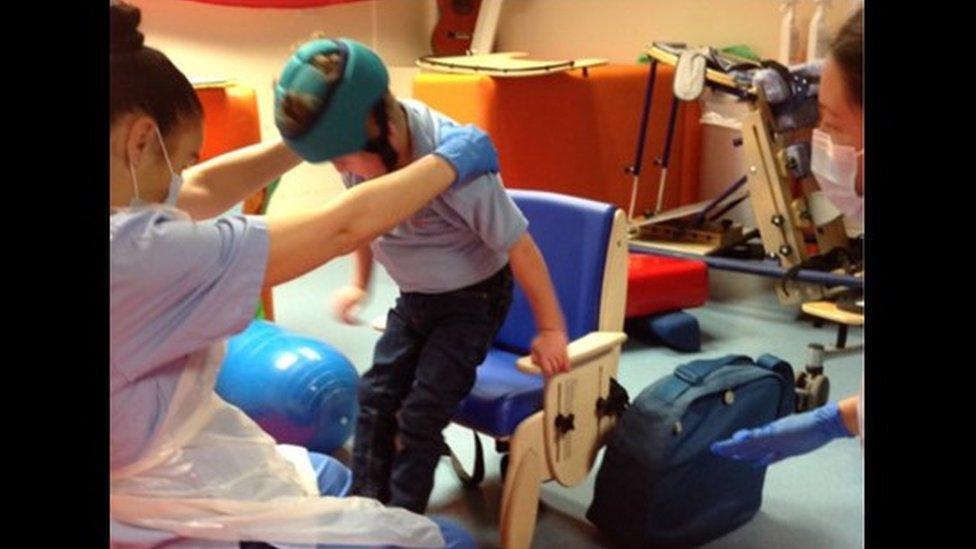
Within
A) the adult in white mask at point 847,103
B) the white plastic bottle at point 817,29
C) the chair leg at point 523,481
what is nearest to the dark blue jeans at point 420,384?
the chair leg at point 523,481

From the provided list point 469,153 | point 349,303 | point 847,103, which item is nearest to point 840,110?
point 847,103

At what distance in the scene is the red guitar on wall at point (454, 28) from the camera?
4.87 metres

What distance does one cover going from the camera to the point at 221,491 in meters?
1.13

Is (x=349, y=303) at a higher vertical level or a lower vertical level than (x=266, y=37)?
lower

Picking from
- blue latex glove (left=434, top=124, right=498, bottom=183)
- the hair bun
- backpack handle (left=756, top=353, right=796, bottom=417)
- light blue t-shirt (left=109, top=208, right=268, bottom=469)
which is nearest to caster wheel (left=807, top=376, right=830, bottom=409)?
backpack handle (left=756, top=353, right=796, bottom=417)

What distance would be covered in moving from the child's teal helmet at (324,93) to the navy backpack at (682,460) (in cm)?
92

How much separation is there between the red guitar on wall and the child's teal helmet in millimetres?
3754

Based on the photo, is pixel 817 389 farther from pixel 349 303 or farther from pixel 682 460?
pixel 349 303

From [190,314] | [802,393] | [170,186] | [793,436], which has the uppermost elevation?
[170,186]

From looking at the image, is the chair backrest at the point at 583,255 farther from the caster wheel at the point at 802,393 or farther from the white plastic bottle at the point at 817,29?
the white plastic bottle at the point at 817,29

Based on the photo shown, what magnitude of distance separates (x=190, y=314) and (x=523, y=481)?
930 millimetres
